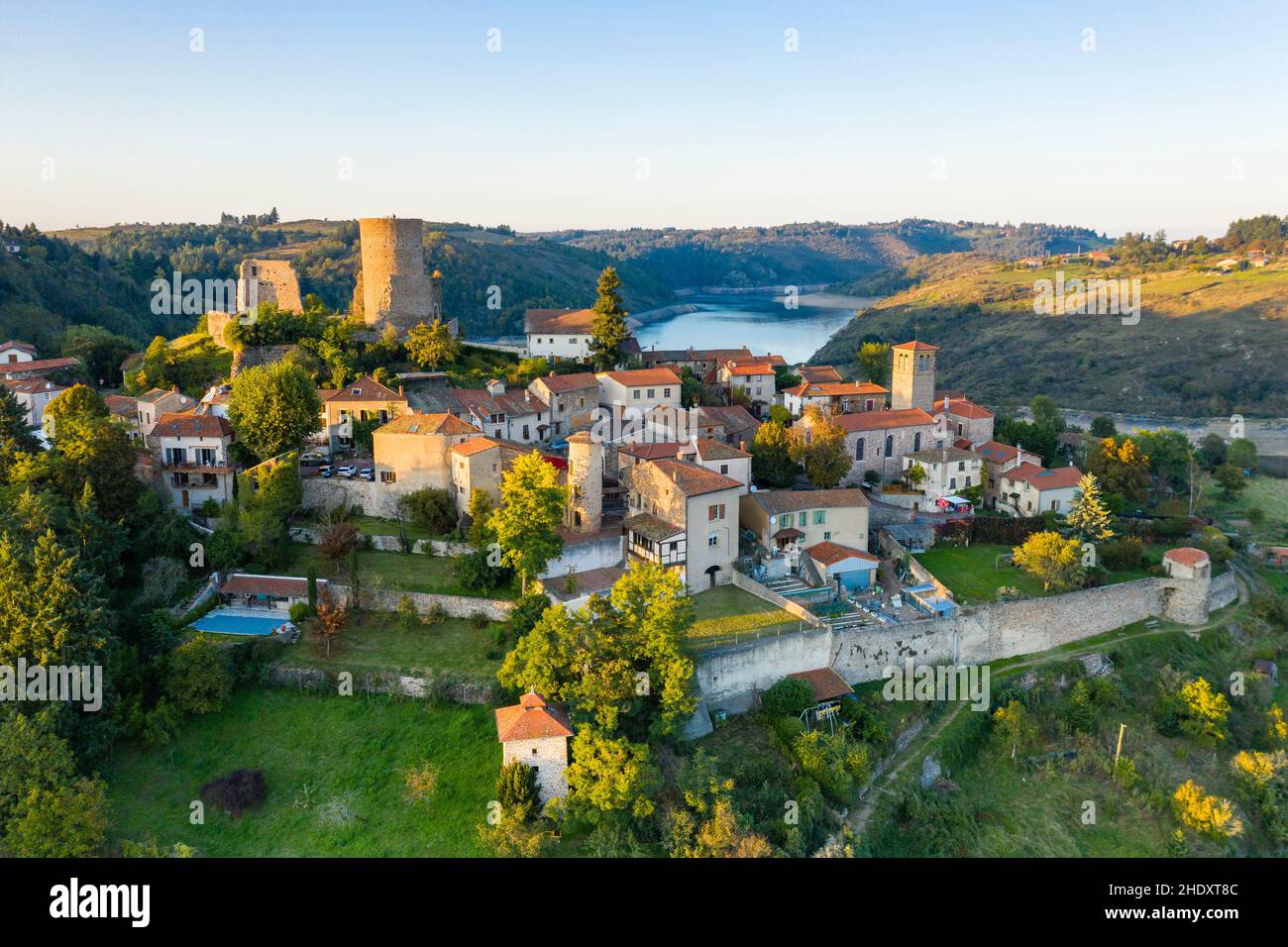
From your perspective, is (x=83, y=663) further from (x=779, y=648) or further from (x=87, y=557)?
(x=779, y=648)

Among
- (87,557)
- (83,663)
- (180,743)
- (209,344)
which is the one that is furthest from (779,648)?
(209,344)

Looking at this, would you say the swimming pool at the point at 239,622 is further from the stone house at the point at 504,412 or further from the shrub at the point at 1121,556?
the shrub at the point at 1121,556

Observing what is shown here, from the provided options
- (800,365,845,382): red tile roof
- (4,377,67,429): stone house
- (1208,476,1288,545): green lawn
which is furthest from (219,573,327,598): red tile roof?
(1208,476,1288,545): green lawn

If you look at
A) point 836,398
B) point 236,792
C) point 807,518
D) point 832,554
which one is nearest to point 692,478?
point 807,518

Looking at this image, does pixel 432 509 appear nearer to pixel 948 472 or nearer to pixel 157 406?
pixel 157 406

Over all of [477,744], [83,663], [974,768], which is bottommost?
[974,768]

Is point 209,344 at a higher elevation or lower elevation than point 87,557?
higher
